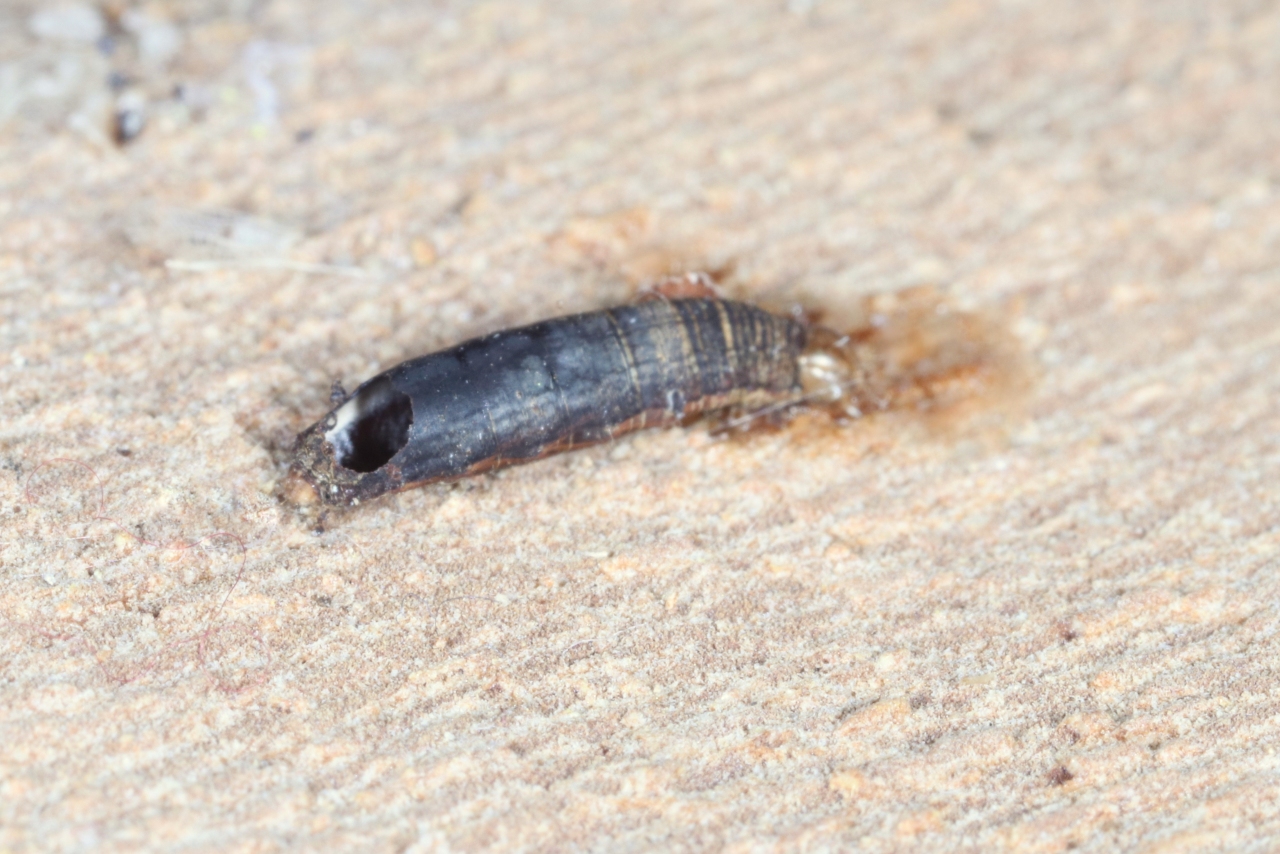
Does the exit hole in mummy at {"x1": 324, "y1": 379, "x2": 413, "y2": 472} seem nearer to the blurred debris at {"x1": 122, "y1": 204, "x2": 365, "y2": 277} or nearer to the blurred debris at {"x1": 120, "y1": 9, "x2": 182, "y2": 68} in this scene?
the blurred debris at {"x1": 122, "y1": 204, "x2": 365, "y2": 277}

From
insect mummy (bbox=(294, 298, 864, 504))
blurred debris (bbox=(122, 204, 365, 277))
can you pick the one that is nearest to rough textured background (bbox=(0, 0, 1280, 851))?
blurred debris (bbox=(122, 204, 365, 277))

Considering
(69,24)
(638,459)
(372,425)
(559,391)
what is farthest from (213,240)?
(638,459)

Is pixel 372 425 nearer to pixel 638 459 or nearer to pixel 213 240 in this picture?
pixel 638 459

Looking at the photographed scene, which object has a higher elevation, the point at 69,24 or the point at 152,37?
the point at 69,24

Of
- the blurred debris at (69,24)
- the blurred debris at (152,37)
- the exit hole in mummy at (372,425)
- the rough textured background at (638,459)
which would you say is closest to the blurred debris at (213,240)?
the rough textured background at (638,459)

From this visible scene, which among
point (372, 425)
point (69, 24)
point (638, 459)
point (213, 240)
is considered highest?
point (69, 24)

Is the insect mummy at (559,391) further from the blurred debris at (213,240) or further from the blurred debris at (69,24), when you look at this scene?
the blurred debris at (69,24)

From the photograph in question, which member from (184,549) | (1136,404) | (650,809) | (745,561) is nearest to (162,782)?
(184,549)

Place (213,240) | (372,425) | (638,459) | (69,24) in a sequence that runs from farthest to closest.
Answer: (69,24) → (213,240) → (638,459) → (372,425)
